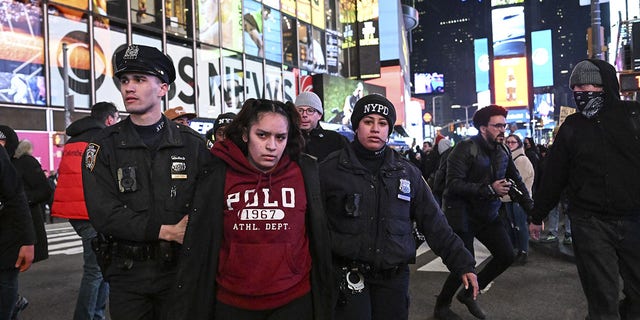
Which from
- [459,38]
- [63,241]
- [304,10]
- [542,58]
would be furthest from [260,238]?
[459,38]

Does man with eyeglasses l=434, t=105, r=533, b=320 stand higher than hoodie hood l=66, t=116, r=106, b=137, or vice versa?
hoodie hood l=66, t=116, r=106, b=137

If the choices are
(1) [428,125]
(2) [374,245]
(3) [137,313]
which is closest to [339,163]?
(2) [374,245]

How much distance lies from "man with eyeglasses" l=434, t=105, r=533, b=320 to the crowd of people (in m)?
1.04

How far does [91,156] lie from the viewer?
299 cm

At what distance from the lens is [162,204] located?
2.96 meters

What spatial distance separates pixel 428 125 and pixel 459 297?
101733mm

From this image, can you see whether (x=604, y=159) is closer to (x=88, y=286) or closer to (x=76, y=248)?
(x=88, y=286)

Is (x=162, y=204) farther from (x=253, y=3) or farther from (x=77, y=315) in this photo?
(x=253, y=3)

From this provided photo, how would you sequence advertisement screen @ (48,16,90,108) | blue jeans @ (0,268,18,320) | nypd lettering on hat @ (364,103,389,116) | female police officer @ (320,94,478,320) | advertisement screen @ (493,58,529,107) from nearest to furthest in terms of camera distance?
1. female police officer @ (320,94,478,320)
2. nypd lettering on hat @ (364,103,389,116)
3. blue jeans @ (0,268,18,320)
4. advertisement screen @ (48,16,90,108)
5. advertisement screen @ (493,58,529,107)

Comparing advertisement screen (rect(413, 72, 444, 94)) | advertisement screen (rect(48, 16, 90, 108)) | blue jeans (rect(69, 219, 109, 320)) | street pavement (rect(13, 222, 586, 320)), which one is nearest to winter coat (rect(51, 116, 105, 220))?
blue jeans (rect(69, 219, 109, 320))

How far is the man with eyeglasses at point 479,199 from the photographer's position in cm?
541

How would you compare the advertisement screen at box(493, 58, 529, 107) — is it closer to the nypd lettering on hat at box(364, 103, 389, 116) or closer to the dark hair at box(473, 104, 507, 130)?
the dark hair at box(473, 104, 507, 130)

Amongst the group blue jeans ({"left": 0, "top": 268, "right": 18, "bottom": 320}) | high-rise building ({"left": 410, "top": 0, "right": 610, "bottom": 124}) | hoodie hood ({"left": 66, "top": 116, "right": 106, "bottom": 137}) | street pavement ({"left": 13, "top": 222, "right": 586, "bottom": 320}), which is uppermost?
high-rise building ({"left": 410, "top": 0, "right": 610, "bottom": 124})

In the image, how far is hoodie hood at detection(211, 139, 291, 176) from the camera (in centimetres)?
286
